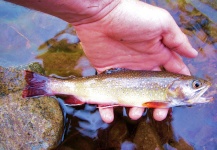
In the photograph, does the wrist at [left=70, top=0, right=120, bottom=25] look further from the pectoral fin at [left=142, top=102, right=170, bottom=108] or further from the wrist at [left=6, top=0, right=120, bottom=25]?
the pectoral fin at [left=142, top=102, right=170, bottom=108]

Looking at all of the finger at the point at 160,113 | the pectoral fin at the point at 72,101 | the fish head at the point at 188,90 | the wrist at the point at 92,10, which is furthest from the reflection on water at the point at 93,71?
the wrist at the point at 92,10

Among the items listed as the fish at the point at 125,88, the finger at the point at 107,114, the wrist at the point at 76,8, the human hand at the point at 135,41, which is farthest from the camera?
the finger at the point at 107,114

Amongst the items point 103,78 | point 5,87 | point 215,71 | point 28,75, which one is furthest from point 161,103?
point 5,87

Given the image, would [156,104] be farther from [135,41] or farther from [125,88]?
[135,41]

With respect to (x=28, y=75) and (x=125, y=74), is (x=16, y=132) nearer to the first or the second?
(x=28, y=75)

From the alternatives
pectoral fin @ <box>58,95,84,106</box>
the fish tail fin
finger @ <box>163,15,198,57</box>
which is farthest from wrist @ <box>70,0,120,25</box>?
pectoral fin @ <box>58,95,84,106</box>

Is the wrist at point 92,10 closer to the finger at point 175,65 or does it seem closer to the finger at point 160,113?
the finger at point 175,65
